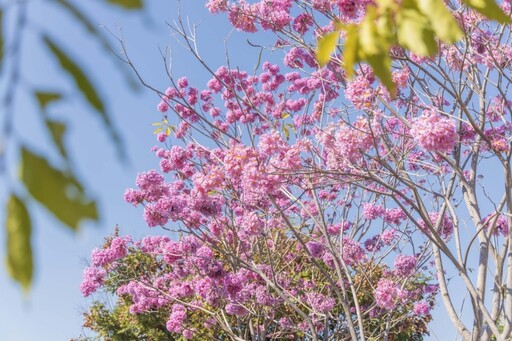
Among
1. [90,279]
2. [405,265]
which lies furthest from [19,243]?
[90,279]

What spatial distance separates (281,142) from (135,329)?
1132 centimetres

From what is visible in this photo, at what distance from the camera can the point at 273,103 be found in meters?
8.59

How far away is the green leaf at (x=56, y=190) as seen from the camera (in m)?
0.72

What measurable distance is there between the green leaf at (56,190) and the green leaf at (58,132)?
0.9 inches

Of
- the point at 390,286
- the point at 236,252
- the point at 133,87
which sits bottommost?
the point at 133,87

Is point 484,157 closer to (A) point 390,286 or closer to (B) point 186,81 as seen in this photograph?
(A) point 390,286

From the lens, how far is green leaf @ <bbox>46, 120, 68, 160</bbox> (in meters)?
0.75

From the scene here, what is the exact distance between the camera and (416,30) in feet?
3.55

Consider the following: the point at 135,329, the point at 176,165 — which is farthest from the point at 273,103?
the point at 135,329

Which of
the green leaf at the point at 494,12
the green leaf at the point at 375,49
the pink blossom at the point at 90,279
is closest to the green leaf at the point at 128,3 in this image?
the green leaf at the point at 375,49

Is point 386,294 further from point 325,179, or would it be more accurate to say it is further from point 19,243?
point 19,243

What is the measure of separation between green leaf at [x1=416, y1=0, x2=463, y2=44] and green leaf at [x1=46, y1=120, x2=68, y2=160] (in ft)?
2.09

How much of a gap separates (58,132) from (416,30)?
2.13 feet

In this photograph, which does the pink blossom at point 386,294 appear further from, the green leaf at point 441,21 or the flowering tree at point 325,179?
the green leaf at point 441,21
